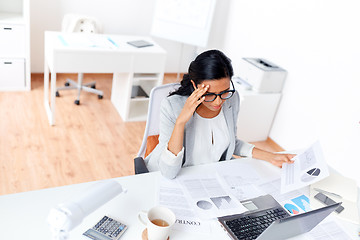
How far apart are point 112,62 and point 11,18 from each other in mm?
1276

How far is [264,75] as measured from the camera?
3258mm

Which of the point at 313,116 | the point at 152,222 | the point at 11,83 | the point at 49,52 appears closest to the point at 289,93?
the point at 313,116

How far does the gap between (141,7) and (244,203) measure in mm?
3553

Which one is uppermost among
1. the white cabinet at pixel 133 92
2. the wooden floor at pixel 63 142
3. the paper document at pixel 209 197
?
the paper document at pixel 209 197

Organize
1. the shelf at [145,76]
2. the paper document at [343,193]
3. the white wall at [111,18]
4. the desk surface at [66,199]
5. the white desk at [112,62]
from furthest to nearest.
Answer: the white wall at [111,18], the shelf at [145,76], the white desk at [112,62], the paper document at [343,193], the desk surface at [66,199]

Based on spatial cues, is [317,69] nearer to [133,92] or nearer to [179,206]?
[133,92]

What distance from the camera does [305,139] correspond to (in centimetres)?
321

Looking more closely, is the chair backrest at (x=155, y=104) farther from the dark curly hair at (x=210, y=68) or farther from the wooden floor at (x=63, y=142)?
the wooden floor at (x=63, y=142)

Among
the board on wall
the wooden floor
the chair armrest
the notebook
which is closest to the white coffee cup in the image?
the chair armrest

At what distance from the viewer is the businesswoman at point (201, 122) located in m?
1.52

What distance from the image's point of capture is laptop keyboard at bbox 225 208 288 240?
1253mm

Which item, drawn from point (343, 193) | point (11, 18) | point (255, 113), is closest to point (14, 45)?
point (11, 18)

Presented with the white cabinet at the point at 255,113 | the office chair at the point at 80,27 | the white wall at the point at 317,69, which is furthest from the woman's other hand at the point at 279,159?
the office chair at the point at 80,27

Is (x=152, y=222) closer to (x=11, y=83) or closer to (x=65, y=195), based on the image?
(x=65, y=195)
